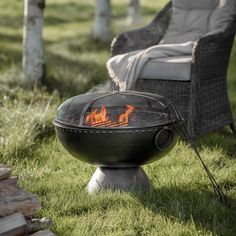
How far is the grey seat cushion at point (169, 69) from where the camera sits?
539 centimetres

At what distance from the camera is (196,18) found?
633 centimetres

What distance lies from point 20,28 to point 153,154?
40.3 feet

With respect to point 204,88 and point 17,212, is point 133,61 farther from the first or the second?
point 17,212

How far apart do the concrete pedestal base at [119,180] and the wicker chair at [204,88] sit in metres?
1.45

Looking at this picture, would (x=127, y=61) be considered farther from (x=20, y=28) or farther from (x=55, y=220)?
(x=20, y=28)

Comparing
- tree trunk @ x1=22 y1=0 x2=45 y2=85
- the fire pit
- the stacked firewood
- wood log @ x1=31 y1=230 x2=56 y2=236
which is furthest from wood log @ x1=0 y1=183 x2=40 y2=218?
tree trunk @ x1=22 y1=0 x2=45 y2=85

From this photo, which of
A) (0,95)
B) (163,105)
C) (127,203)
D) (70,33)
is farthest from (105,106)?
(70,33)

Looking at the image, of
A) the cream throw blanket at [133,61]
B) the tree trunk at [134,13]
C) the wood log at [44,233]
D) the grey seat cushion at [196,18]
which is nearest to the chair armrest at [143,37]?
the grey seat cushion at [196,18]

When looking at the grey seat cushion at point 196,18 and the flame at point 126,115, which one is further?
the grey seat cushion at point 196,18

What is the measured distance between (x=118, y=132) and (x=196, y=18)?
115 inches

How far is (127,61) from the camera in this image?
18.9ft

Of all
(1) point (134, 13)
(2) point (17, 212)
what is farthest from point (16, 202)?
(1) point (134, 13)

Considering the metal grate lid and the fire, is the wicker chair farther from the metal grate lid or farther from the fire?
the fire

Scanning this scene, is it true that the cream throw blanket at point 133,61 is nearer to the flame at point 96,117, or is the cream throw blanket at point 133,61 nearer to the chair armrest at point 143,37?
the chair armrest at point 143,37
